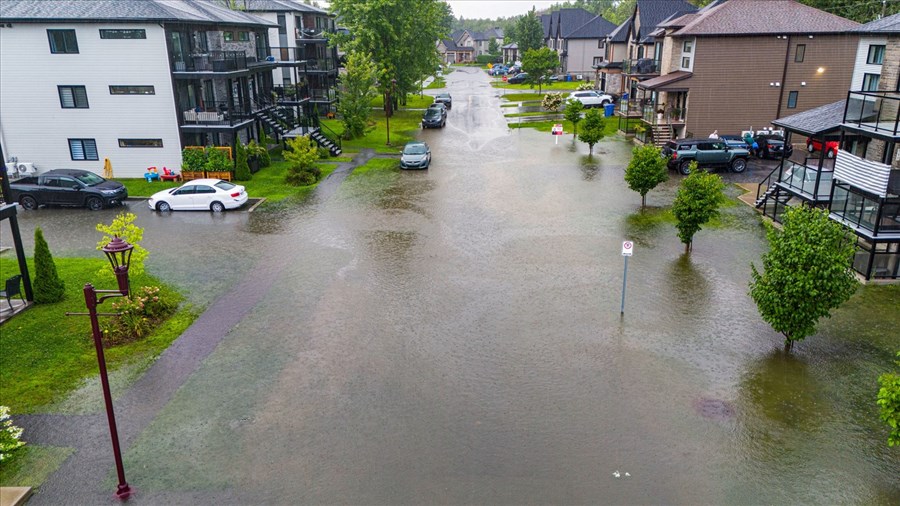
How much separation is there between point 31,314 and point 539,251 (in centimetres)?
1666

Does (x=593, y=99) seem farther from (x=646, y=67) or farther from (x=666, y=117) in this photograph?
(x=666, y=117)

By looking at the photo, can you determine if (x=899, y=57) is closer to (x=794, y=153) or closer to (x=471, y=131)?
(x=794, y=153)

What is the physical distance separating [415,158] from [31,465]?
27529 millimetres

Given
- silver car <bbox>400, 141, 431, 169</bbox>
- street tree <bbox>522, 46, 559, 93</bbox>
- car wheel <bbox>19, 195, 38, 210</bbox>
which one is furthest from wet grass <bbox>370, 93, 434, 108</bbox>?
car wheel <bbox>19, 195, 38, 210</bbox>

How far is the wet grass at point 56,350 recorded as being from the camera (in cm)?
1427

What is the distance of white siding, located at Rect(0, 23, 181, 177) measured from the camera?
32406 millimetres

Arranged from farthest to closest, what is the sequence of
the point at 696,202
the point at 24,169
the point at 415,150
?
the point at 415,150
the point at 24,169
the point at 696,202

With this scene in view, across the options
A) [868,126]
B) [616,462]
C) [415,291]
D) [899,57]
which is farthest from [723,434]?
[899,57]

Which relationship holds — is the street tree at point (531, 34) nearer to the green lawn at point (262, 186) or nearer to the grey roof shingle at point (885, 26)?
the green lawn at point (262, 186)

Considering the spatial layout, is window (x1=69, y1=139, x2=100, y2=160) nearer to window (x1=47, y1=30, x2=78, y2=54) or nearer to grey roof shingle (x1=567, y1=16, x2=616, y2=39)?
window (x1=47, y1=30, x2=78, y2=54)

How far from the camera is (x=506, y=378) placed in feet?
47.3

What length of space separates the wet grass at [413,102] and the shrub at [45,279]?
160 ft

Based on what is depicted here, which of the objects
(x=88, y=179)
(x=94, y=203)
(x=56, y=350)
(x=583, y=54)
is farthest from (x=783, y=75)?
(x=583, y=54)

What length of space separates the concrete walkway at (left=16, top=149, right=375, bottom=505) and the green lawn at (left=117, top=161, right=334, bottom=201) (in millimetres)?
12902
